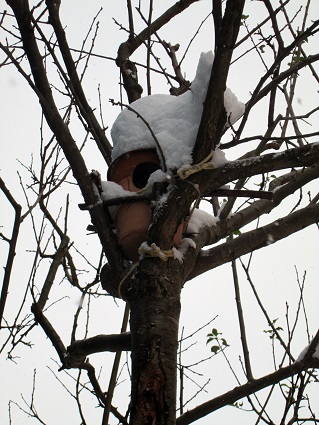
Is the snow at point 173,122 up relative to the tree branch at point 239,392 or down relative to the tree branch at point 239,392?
up

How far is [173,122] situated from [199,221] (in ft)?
1.18

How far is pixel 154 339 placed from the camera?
1.08 m

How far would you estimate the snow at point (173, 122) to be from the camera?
1.39 meters

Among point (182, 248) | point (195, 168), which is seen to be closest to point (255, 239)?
point (182, 248)

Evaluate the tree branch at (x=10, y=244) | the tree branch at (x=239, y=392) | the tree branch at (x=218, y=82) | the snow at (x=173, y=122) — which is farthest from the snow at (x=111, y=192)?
A: the tree branch at (x=239, y=392)

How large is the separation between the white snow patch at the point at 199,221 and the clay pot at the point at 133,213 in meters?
0.13

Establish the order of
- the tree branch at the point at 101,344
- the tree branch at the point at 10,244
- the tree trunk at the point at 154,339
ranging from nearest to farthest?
the tree trunk at the point at 154,339
the tree branch at the point at 101,344
the tree branch at the point at 10,244

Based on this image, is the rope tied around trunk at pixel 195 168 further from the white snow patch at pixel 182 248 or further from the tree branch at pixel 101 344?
the tree branch at pixel 101 344

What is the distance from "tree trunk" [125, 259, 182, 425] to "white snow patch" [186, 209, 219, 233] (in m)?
0.30

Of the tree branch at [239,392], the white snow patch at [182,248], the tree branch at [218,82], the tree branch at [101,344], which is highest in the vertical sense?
the tree branch at [218,82]

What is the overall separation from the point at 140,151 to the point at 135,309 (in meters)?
0.62

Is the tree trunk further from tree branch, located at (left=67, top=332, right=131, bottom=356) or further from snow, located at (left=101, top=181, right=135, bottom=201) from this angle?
snow, located at (left=101, top=181, right=135, bottom=201)

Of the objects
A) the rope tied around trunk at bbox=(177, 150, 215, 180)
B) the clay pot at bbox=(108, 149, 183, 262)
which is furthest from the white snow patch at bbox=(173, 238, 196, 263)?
the rope tied around trunk at bbox=(177, 150, 215, 180)

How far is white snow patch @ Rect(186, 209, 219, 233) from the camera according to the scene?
1549 millimetres
